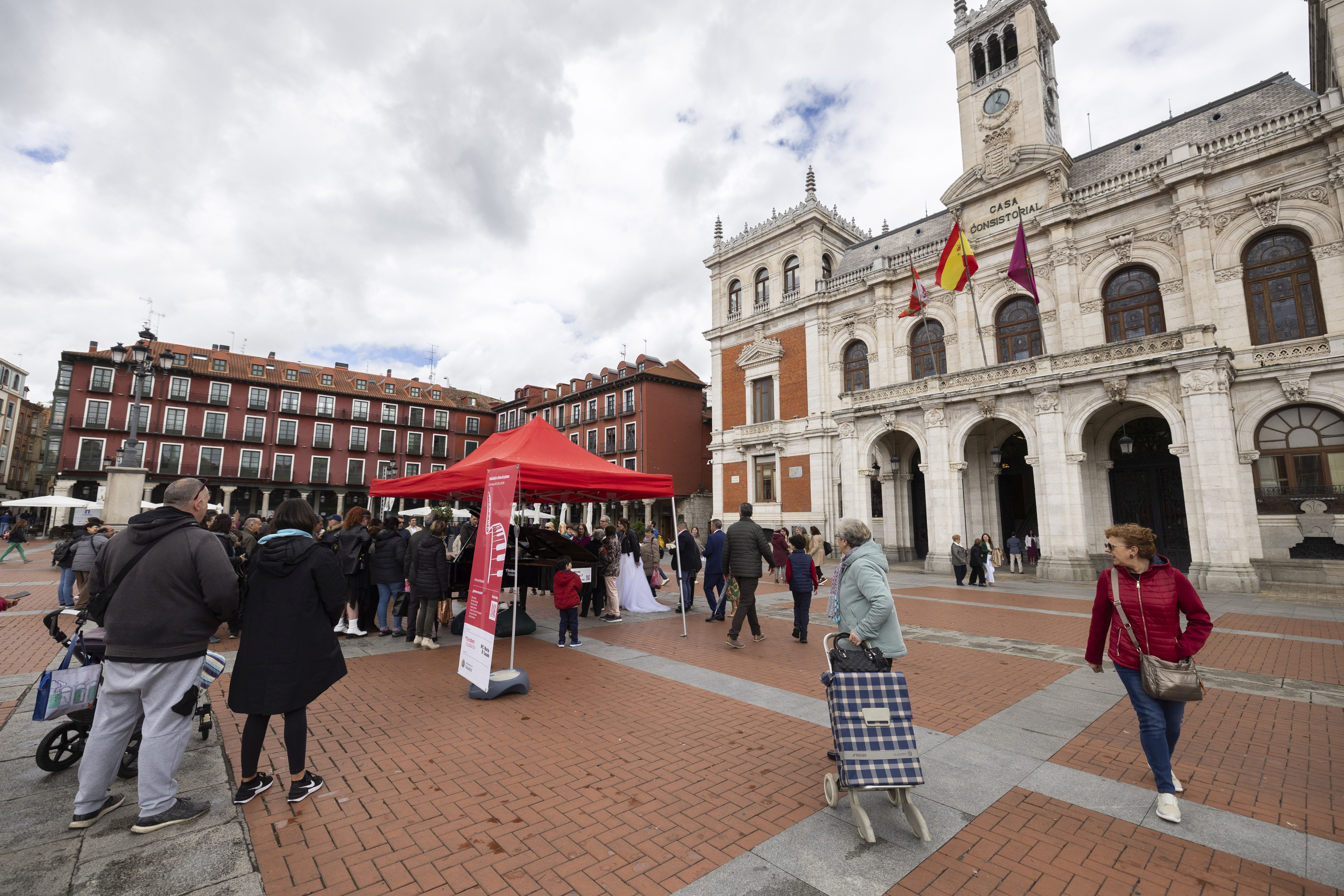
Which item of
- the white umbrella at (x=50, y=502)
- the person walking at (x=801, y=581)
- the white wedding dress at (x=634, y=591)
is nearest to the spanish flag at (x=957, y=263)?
the person walking at (x=801, y=581)

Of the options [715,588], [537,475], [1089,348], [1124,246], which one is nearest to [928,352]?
[1089,348]

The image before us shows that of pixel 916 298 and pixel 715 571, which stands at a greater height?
pixel 916 298

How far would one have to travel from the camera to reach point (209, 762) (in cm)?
431

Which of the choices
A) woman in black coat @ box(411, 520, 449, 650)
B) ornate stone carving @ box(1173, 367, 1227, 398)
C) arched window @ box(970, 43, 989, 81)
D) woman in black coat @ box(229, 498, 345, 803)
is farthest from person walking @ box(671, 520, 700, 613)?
arched window @ box(970, 43, 989, 81)

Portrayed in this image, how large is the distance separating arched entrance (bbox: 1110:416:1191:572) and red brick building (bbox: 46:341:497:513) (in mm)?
40529

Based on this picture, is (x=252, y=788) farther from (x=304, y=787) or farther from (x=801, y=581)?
(x=801, y=581)

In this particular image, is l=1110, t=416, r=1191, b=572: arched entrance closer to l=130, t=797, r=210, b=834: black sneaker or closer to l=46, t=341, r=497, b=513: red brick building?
l=130, t=797, r=210, b=834: black sneaker

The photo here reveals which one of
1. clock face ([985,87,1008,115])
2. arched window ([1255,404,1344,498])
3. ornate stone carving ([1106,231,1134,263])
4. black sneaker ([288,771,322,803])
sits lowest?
black sneaker ([288,771,322,803])

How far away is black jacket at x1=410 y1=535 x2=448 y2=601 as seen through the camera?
8180 millimetres

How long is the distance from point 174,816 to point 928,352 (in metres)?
25.2

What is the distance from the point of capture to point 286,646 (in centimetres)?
369

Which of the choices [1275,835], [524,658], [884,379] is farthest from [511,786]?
[884,379]

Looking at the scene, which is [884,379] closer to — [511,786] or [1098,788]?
[1098,788]

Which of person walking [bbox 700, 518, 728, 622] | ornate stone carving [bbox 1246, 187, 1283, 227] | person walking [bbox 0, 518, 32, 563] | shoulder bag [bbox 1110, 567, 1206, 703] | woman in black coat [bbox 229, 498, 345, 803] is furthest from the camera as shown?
person walking [bbox 0, 518, 32, 563]
